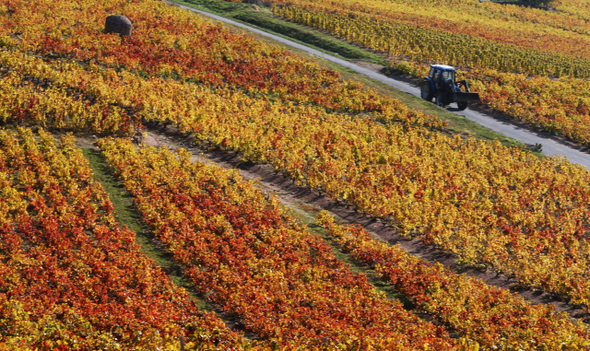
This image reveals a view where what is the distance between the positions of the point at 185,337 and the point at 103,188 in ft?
21.3

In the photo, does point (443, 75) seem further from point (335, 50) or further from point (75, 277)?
point (75, 277)

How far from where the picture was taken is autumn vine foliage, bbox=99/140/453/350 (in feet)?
34.5

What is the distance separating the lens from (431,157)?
20.9 metres

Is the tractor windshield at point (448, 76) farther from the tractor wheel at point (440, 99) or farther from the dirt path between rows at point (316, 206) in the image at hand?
the dirt path between rows at point (316, 206)

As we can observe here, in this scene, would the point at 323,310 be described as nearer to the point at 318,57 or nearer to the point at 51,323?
the point at 51,323

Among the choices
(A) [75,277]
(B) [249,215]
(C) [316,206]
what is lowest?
(C) [316,206]

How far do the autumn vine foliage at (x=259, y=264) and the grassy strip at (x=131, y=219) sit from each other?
21cm

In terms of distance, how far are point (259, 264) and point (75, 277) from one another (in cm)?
369

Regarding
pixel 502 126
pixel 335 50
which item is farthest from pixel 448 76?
pixel 335 50

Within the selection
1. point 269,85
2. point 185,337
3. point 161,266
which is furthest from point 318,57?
point 185,337

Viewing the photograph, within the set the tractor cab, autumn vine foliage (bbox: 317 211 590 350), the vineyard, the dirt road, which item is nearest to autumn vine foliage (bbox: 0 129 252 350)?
the vineyard

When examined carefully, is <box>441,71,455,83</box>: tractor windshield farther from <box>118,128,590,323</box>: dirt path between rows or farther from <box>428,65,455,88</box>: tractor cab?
<box>118,128,590,323</box>: dirt path between rows

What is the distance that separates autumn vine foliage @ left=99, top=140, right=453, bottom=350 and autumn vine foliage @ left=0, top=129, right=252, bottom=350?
85cm

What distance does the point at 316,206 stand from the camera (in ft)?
54.7
